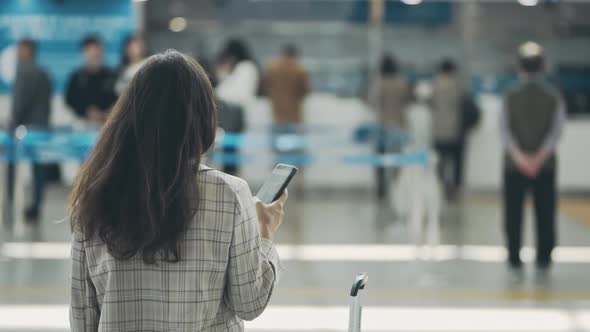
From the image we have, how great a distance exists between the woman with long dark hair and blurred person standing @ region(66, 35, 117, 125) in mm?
8119

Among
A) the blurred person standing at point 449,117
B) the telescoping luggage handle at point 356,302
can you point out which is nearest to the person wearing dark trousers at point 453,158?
the blurred person standing at point 449,117

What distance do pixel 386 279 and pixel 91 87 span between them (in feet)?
13.9

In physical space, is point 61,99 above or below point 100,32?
below

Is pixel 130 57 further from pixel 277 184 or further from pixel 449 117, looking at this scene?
pixel 277 184

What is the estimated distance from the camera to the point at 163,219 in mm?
2293

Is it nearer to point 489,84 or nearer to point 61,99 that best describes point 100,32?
point 61,99

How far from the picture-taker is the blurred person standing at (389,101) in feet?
36.5

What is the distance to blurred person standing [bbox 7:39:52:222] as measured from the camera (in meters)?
9.94

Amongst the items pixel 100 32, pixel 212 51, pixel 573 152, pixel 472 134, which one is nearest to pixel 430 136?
pixel 472 134

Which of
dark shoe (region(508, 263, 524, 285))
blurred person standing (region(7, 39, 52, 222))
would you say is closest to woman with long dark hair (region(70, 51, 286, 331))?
dark shoe (region(508, 263, 524, 285))

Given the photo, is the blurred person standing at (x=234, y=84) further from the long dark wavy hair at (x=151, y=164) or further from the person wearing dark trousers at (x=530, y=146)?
the long dark wavy hair at (x=151, y=164)

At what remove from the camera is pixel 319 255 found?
8469 mm

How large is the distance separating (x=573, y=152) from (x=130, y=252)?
1091cm

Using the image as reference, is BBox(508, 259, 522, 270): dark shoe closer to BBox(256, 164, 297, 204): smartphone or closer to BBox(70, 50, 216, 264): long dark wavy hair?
BBox(256, 164, 297, 204): smartphone
